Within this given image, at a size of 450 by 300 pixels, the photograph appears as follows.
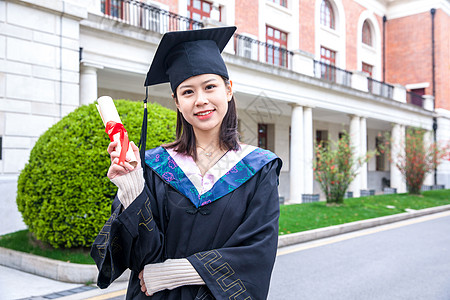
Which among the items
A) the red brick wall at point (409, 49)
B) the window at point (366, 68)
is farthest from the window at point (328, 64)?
the red brick wall at point (409, 49)

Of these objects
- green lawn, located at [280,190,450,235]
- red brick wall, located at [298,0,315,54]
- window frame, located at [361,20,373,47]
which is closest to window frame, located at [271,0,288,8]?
red brick wall, located at [298,0,315,54]

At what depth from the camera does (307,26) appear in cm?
1725

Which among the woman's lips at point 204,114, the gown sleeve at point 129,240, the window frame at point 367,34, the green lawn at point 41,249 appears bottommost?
the green lawn at point 41,249

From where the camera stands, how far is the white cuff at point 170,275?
5.45 ft

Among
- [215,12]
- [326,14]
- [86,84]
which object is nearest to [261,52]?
[215,12]

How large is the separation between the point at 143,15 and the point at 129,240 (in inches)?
446

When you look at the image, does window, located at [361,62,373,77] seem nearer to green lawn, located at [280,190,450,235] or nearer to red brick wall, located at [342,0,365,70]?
red brick wall, located at [342,0,365,70]

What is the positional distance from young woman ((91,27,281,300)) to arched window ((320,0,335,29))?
54.3 feet

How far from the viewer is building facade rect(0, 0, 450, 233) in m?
8.54

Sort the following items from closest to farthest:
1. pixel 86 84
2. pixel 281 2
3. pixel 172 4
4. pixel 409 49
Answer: pixel 86 84 → pixel 172 4 → pixel 281 2 → pixel 409 49

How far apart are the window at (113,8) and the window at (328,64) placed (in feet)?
30.4

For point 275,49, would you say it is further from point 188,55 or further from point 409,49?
point 409,49

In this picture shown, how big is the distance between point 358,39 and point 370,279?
18.5 m

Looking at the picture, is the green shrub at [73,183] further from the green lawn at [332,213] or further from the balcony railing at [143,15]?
the balcony railing at [143,15]
